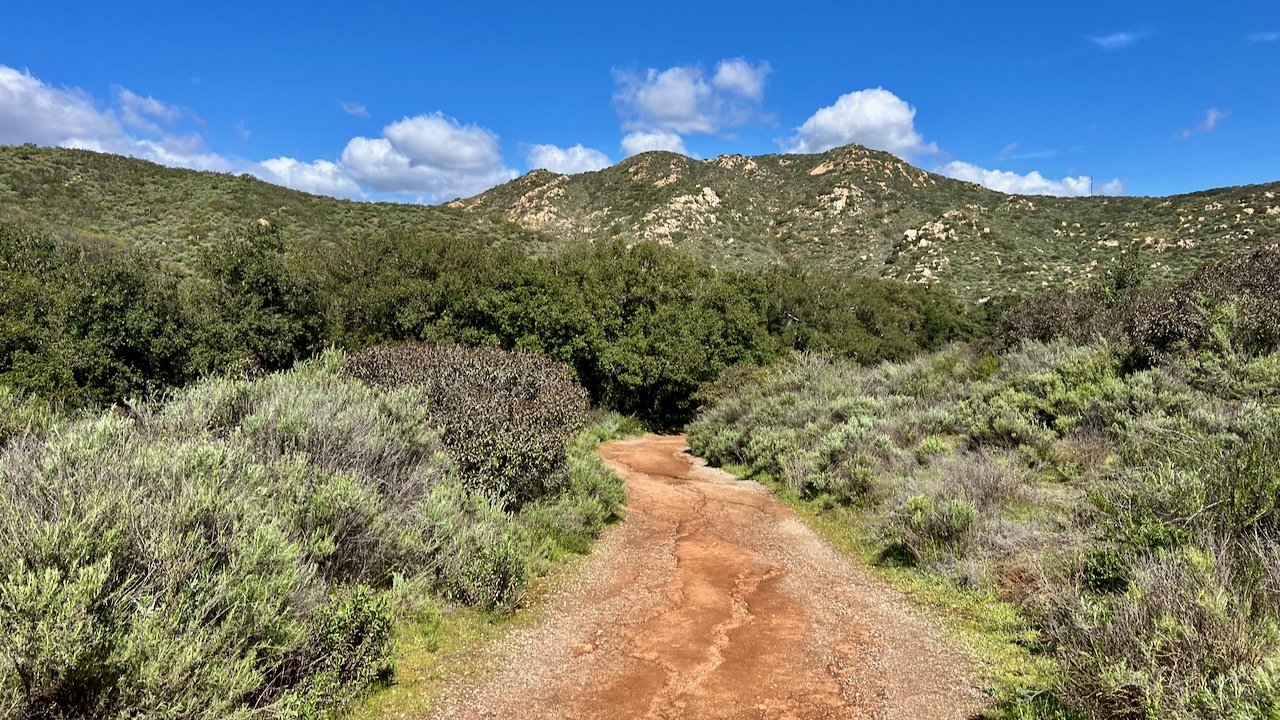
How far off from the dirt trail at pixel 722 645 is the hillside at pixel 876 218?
3994 centimetres

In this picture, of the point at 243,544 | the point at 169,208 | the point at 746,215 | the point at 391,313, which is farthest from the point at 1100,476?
the point at 746,215

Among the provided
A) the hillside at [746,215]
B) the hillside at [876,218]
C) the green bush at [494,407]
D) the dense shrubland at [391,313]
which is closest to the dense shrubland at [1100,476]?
the green bush at [494,407]

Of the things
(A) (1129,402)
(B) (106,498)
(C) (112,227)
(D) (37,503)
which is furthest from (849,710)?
(C) (112,227)

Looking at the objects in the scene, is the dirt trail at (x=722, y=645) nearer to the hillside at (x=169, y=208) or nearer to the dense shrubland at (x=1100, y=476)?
the dense shrubland at (x=1100, y=476)

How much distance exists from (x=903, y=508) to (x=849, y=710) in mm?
4061

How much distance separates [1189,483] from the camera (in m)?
5.16

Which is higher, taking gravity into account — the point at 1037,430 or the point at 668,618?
the point at 1037,430

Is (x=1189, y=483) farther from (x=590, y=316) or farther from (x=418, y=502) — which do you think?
(x=590, y=316)

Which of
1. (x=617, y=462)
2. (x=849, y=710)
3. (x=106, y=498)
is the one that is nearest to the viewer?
(x=106, y=498)

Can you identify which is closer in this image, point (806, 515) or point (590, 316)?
point (806, 515)

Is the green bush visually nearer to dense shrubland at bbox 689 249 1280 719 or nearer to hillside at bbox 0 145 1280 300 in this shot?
dense shrubland at bbox 689 249 1280 719

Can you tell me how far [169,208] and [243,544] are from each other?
44.2 meters

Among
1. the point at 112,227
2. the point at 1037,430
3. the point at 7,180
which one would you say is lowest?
the point at 1037,430

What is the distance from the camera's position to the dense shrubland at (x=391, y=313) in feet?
46.7
